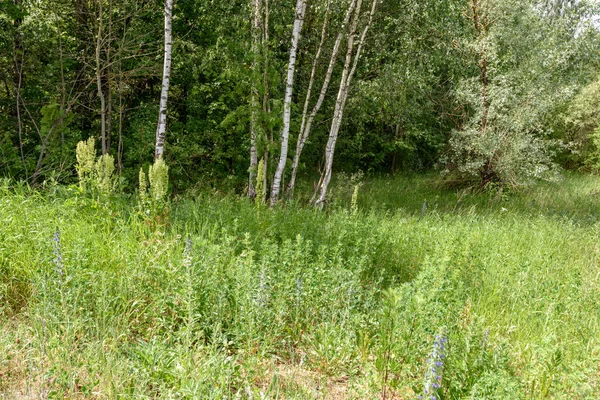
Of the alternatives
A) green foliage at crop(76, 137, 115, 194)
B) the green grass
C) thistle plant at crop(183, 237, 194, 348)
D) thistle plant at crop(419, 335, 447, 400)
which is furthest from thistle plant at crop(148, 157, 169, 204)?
thistle plant at crop(419, 335, 447, 400)

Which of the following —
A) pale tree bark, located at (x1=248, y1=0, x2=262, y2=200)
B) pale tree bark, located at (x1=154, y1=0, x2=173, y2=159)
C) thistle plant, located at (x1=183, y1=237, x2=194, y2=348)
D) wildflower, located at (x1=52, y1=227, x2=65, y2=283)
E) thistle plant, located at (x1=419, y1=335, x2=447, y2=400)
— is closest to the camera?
thistle plant, located at (x1=419, y1=335, x2=447, y2=400)

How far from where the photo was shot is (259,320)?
3.40 metres

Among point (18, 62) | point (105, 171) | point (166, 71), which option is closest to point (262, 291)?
point (105, 171)

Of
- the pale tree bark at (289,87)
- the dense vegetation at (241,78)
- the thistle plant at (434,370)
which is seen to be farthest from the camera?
the dense vegetation at (241,78)

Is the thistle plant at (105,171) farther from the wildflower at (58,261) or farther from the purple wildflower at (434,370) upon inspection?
the purple wildflower at (434,370)

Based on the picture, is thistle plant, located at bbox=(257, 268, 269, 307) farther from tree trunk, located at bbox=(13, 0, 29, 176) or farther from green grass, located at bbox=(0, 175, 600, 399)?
tree trunk, located at bbox=(13, 0, 29, 176)

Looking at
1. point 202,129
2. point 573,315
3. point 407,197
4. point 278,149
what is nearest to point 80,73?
point 202,129

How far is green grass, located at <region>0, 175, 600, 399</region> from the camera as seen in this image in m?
2.88

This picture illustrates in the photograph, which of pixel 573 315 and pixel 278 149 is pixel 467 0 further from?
pixel 573 315

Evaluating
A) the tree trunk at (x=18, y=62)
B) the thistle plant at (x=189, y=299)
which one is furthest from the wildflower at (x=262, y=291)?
the tree trunk at (x=18, y=62)

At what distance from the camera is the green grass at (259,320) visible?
2885 millimetres

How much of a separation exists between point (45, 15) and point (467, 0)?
35.0ft

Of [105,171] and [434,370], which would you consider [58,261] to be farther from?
[434,370]

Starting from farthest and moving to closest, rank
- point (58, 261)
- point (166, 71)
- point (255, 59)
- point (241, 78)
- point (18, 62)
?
point (18, 62)
point (241, 78)
point (255, 59)
point (166, 71)
point (58, 261)
